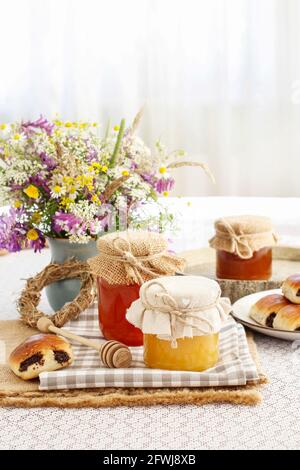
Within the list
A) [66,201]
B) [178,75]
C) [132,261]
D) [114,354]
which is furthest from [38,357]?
[178,75]

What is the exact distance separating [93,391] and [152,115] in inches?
132

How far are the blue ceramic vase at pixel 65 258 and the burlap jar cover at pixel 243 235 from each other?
277mm

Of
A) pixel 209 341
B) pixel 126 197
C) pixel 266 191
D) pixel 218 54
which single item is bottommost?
pixel 266 191

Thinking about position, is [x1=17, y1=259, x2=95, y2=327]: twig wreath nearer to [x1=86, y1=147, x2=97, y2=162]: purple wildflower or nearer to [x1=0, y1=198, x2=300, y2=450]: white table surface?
[x1=86, y1=147, x2=97, y2=162]: purple wildflower

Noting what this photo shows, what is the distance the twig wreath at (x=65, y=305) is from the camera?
1436mm

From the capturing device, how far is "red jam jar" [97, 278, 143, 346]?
1.31 metres

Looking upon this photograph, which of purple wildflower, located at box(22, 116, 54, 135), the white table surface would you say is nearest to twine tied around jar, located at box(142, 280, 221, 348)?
the white table surface

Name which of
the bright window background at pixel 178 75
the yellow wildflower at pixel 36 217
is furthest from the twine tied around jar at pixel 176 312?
the bright window background at pixel 178 75

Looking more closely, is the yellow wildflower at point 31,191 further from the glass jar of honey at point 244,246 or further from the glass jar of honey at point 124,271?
the glass jar of honey at point 244,246

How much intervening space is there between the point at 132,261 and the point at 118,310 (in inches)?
4.0

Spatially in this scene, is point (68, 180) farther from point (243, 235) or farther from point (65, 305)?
point (243, 235)

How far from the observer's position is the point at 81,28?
4285 mm

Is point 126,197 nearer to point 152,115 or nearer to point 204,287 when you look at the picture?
→ point 204,287
